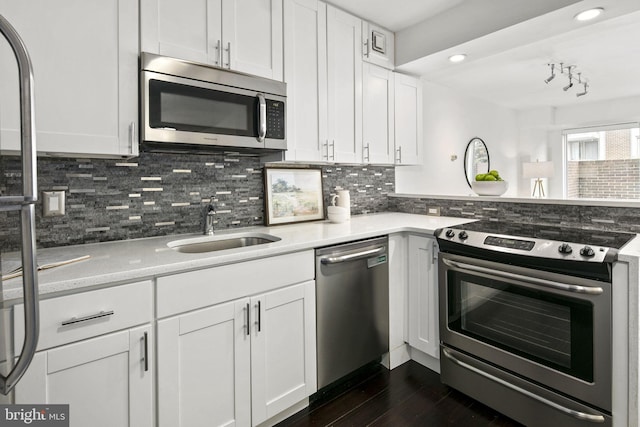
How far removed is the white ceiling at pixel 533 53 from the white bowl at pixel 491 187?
0.99 meters

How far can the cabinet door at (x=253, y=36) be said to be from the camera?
6.12ft

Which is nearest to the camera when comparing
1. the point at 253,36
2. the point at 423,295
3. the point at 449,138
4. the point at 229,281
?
the point at 229,281

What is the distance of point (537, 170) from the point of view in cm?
540

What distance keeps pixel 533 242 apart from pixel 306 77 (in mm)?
1655

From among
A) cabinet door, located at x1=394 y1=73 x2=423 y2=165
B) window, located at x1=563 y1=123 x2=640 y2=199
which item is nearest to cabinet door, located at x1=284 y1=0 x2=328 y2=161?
cabinet door, located at x1=394 y1=73 x2=423 y2=165

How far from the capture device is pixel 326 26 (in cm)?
237

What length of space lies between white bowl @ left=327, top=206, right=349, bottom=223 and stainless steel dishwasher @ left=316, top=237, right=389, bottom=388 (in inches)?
17.8

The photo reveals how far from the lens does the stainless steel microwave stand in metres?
1.59

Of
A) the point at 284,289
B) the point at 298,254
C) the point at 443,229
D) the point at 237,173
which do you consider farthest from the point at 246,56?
the point at 443,229

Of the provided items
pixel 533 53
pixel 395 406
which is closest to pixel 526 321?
pixel 395 406

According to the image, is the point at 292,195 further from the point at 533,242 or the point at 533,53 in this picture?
the point at 533,53

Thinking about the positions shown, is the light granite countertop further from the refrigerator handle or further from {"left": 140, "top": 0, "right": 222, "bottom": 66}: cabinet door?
{"left": 140, "top": 0, "right": 222, "bottom": 66}: cabinet door

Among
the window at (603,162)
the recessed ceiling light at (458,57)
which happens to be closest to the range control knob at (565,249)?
the recessed ceiling light at (458,57)

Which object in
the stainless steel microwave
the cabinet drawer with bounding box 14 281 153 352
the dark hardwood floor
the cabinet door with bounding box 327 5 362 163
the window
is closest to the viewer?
the cabinet drawer with bounding box 14 281 153 352
